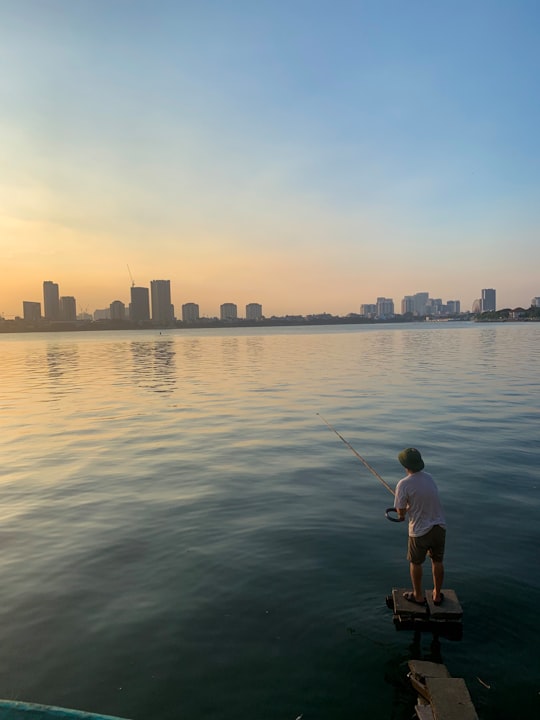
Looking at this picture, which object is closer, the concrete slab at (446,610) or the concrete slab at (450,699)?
the concrete slab at (450,699)

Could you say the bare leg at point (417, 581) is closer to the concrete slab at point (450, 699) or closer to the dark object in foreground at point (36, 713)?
the concrete slab at point (450, 699)

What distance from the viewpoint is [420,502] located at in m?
6.96

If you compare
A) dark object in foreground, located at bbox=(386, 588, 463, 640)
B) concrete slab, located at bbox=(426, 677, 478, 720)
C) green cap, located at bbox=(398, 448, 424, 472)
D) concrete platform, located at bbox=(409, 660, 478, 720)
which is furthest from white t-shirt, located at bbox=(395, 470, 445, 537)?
concrete slab, located at bbox=(426, 677, 478, 720)

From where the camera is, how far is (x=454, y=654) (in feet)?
21.5

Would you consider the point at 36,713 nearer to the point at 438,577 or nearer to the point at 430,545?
the point at 430,545

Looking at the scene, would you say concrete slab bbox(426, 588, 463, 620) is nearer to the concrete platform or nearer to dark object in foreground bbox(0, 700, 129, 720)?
the concrete platform

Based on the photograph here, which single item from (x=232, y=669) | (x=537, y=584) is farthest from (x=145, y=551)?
(x=537, y=584)

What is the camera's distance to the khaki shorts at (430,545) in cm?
700

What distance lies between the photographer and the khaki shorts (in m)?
7.00

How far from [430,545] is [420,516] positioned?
17.3 inches

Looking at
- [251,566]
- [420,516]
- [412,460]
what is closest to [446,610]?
[420,516]

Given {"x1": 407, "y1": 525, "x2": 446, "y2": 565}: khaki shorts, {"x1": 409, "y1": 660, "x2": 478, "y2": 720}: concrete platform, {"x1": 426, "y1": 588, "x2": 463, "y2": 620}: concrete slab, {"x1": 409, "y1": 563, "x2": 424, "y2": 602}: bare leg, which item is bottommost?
{"x1": 409, "y1": 660, "x2": 478, "y2": 720}: concrete platform

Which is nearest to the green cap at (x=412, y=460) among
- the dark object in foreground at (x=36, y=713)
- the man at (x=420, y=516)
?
the man at (x=420, y=516)

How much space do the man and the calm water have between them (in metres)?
0.84
